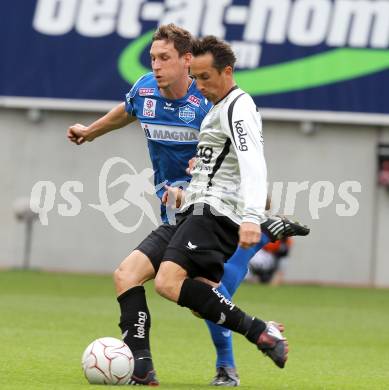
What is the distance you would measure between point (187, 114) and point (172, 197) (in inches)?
28.9

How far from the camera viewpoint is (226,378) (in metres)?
8.52

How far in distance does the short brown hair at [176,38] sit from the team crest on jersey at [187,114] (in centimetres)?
40

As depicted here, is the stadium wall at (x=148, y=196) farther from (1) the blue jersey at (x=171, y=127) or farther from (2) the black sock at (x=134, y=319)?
(2) the black sock at (x=134, y=319)

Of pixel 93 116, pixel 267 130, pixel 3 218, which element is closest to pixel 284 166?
pixel 267 130

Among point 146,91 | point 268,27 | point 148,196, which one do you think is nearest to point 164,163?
point 146,91

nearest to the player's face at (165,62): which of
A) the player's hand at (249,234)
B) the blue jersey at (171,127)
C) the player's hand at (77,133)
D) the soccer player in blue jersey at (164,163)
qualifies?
the soccer player in blue jersey at (164,163)

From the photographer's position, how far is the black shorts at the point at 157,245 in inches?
329

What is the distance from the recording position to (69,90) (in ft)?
78.4

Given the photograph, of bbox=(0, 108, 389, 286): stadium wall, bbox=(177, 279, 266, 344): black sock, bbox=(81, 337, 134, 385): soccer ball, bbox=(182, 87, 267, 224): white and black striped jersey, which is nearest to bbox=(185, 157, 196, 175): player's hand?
bbox=(182, 87, 267, 224): white and black striped jersey

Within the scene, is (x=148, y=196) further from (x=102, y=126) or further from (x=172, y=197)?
(x=172, y=197)

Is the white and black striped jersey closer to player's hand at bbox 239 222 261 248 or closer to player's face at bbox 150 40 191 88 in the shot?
player's hand at bbox 239 222 261 248

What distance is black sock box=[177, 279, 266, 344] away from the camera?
7.84m

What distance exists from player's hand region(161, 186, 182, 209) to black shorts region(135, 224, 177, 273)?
0.20m

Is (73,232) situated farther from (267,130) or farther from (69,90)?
(267,130)
